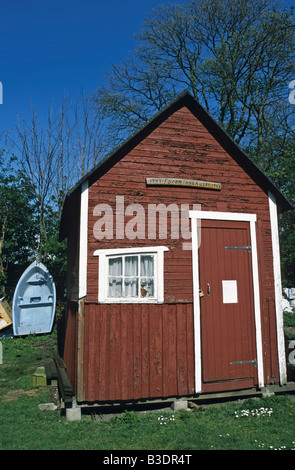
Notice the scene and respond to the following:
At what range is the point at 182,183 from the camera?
25.0ft

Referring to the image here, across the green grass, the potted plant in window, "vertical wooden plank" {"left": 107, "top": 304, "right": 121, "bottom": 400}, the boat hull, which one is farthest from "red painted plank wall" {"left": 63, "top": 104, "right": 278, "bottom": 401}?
the boat hull

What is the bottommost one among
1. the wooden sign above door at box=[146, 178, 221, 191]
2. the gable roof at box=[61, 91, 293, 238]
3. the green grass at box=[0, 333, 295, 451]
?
the green grass at box=[0, 333, 295, 451]

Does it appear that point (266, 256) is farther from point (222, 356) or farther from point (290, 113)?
point (290, 113)

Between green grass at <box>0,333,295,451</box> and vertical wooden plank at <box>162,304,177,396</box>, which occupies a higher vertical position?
vertical wooden plank at <box>162,304,177,396</box>

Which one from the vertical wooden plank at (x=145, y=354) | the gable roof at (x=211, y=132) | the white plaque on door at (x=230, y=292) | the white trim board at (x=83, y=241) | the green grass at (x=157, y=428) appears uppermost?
the gable roof at (x=211, y=132)

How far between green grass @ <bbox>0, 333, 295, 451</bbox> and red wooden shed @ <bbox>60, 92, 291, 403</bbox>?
49cm

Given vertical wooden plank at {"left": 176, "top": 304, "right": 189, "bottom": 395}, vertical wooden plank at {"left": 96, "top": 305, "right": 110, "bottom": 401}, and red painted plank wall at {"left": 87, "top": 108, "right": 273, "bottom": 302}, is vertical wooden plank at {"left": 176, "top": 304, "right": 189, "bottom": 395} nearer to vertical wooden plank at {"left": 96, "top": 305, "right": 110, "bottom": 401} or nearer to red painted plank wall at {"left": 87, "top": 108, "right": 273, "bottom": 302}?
red painted plank wall at {"left": 87, "top": 108, "right": 273, "bottom": 302}

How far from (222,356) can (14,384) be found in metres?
4.47

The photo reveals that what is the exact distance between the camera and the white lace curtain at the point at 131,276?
6.97m

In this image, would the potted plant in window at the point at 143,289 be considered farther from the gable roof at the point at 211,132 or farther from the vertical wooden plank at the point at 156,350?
the gable roof at the point at 211,132

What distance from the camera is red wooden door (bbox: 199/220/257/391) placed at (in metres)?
7.23

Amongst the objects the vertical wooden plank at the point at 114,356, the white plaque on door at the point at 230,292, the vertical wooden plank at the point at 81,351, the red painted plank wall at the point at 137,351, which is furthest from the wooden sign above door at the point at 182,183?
the vertical wooden plank at the point at 81,351

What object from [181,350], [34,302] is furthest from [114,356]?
[34,302]

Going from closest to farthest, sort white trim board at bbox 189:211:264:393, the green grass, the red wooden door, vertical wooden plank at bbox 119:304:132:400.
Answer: the green grass
vertical wooden plank at bbox 119:304:132:400
white trim board at bbox 189:211:264:393
the red wooden door
